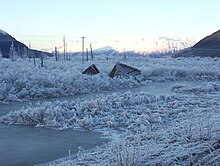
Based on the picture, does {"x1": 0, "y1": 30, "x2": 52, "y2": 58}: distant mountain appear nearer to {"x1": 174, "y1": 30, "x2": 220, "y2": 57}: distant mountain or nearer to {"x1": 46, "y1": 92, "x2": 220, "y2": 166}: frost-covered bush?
{"x1": 174, "y1": 30, "x2": 220, "y2": 57}: distant mountain

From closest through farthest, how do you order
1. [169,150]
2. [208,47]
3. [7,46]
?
[169,150] < [7,46] < [208,47]

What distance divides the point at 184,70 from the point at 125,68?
9009mm

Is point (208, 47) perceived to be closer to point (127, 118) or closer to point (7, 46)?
point (7, 46)

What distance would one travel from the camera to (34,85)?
21.0 metres

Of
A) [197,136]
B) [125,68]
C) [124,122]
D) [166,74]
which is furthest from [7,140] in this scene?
[166,74]

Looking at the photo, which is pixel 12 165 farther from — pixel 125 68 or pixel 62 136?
pixel 125 68

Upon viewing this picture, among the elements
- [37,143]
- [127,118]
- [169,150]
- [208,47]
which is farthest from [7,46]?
[169,150]

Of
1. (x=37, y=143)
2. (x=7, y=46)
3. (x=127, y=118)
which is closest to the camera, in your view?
(x=37, y=143)

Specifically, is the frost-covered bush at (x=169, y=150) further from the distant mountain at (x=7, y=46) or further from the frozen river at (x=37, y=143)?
the distant mountain at (x=7, y=46)

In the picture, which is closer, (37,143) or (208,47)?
(37,143)

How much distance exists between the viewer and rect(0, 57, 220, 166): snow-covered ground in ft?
18.5

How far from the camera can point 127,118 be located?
1181 cm

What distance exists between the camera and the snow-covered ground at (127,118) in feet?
18.5

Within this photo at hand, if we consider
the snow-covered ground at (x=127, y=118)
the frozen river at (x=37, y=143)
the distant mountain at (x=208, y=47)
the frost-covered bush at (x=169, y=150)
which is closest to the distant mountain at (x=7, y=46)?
the distant mountain at (x=208, y=47)
